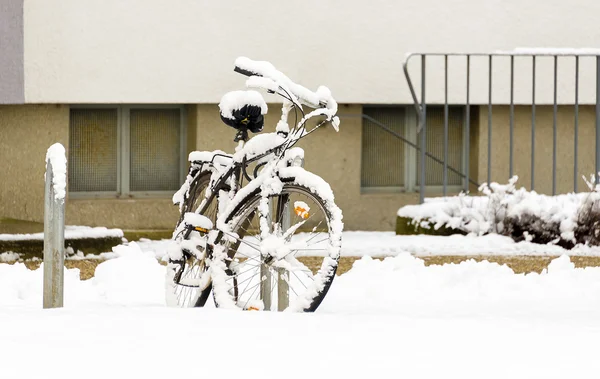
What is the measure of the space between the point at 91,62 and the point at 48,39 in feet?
1.24

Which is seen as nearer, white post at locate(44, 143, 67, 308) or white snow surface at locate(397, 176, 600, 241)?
white post at locate(44, 143, 67, 308)

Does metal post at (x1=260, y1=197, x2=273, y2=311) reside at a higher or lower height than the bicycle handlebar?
lower

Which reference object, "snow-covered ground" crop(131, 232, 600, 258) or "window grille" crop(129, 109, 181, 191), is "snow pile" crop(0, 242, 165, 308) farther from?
"window grille" crop(129, 109, 181, 191)

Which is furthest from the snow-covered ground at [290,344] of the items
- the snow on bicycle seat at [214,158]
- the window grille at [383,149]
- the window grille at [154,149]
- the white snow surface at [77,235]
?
the window grille at [383,149]

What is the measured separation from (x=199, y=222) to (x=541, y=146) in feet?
23.1

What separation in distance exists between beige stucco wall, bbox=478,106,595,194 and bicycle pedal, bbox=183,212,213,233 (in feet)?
21.7

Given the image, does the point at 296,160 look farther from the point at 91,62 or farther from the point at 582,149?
the point at 582,149

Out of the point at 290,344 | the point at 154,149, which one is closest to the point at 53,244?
the point at 290,344

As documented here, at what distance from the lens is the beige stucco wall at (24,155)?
38.8 feet

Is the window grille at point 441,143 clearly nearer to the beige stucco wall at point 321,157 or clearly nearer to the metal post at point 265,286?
the beige stucco wall at point 321,157

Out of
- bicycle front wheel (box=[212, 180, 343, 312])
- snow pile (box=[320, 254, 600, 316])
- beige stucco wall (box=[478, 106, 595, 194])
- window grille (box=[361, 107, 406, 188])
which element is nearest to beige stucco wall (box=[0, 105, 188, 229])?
window grille (box=[361, 107, 406, 188])

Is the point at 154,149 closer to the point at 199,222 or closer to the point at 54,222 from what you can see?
the point at 199,222

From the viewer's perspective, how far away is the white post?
19.9 feet

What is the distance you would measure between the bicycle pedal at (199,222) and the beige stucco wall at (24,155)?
525 centimetres
